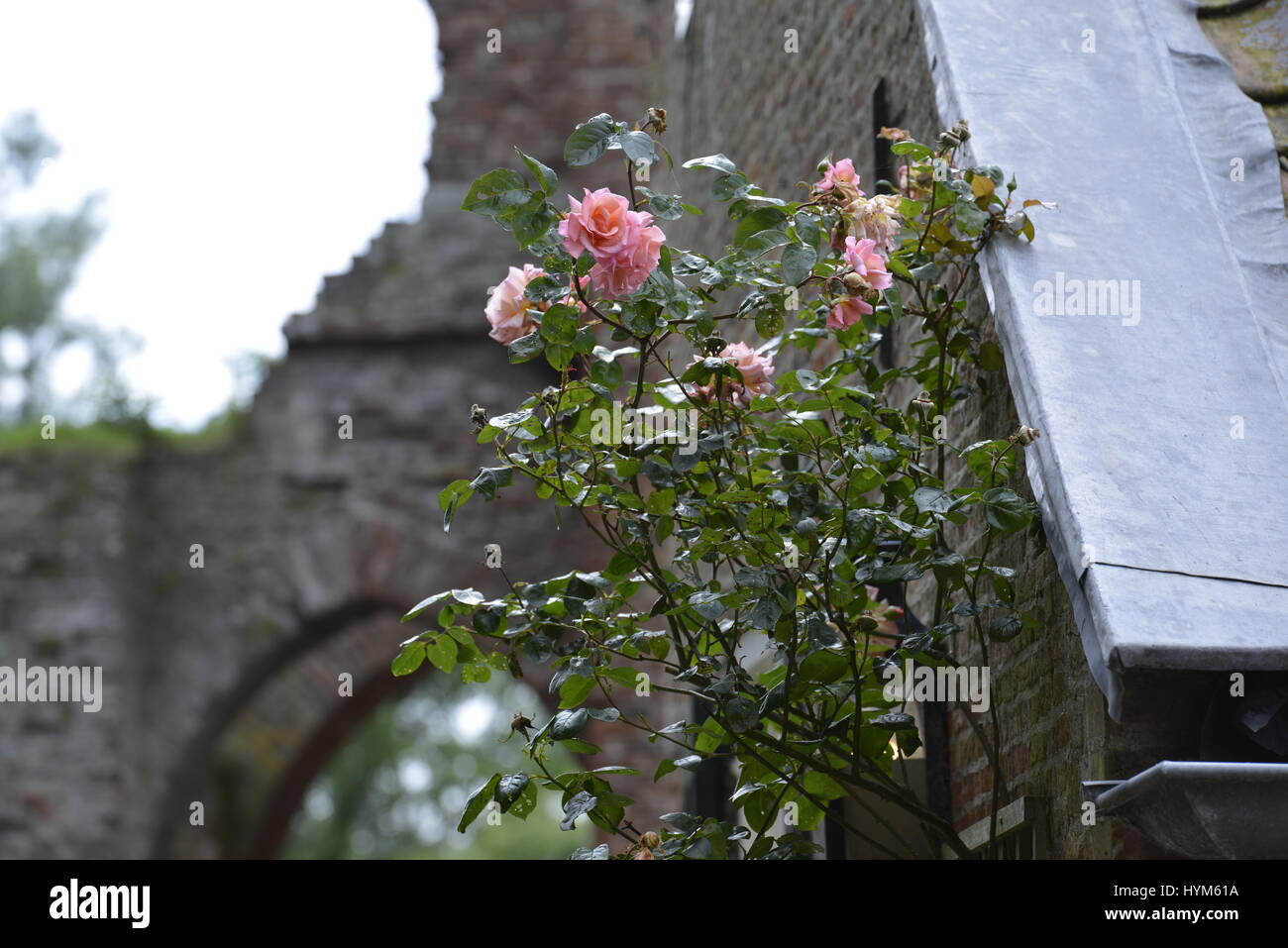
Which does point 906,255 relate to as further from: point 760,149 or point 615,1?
point 615,1

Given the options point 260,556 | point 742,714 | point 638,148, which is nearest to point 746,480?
point 742,714

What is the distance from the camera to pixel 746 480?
2.75 metres

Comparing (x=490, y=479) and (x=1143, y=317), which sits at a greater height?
(x=1143, y=317)

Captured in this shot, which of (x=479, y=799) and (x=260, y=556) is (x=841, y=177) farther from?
(x=260, y=556)

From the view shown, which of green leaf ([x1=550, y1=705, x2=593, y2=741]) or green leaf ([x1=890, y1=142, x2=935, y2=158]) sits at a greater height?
green leaf ([x1=890, y1=142, x2=935, y2=158])

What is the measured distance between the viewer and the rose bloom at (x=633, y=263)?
242 cm

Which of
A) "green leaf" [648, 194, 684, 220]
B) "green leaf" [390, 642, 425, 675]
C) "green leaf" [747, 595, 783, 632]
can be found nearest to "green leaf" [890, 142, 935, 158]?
"green leaf" [648, 194, 684, 220]

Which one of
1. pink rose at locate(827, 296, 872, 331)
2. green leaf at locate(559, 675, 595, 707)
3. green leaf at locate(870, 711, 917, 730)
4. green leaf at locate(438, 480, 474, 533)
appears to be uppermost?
pink rose at locate(827, 296, 872, 331)

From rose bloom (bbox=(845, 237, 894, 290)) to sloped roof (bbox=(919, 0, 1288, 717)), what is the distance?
256mm

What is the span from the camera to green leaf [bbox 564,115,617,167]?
247 centimetres

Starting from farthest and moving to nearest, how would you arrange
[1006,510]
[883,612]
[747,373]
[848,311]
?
[883,612], [747,373], [848,311], [1006,510]

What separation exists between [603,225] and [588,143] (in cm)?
17

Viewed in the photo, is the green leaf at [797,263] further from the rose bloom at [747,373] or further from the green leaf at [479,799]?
the green leaf at [479,799]

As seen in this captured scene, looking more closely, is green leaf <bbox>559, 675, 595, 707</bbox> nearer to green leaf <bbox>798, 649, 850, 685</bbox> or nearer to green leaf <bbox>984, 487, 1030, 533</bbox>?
green leaf <bbox>798, 649, 850, 685</bbox>
